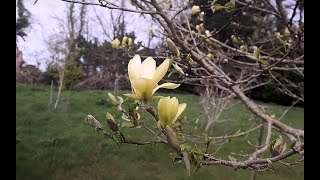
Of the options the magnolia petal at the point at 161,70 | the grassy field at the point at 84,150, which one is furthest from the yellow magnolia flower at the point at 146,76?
the grassy field at the point at 84,150

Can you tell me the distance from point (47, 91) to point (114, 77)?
3.41 feet

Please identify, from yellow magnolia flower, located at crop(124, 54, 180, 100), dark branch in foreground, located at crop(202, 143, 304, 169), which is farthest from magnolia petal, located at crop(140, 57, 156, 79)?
dark branch in foreground, located at crop(202, 143, 304, 169)

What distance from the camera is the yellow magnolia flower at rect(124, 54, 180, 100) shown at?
345 mm

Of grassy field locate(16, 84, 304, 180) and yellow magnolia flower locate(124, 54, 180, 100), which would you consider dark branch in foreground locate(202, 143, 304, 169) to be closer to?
yellow magnolia flower locate(124, 54, 180, 100)

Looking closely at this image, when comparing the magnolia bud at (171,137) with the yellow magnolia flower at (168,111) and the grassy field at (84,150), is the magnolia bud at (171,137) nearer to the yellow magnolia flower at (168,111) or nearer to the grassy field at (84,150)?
the yellow magnolia flower at (168,111)

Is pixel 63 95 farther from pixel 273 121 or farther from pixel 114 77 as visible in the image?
pixel 273 121

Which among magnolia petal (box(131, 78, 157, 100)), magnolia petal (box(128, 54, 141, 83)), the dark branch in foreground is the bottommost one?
the dark branch in foreground

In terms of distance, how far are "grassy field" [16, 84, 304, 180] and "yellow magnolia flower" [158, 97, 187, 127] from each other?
3.92 feet

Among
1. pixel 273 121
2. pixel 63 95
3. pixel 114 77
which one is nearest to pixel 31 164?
pixel 114 77

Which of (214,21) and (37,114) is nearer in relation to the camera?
(214,21)

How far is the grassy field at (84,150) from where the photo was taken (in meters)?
1.70

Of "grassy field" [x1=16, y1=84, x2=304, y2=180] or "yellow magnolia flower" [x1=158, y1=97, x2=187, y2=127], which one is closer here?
"yellow magnolia flower" [x1=158, y1=97, x2=187, y2=127]

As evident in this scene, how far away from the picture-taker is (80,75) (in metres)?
3.04
